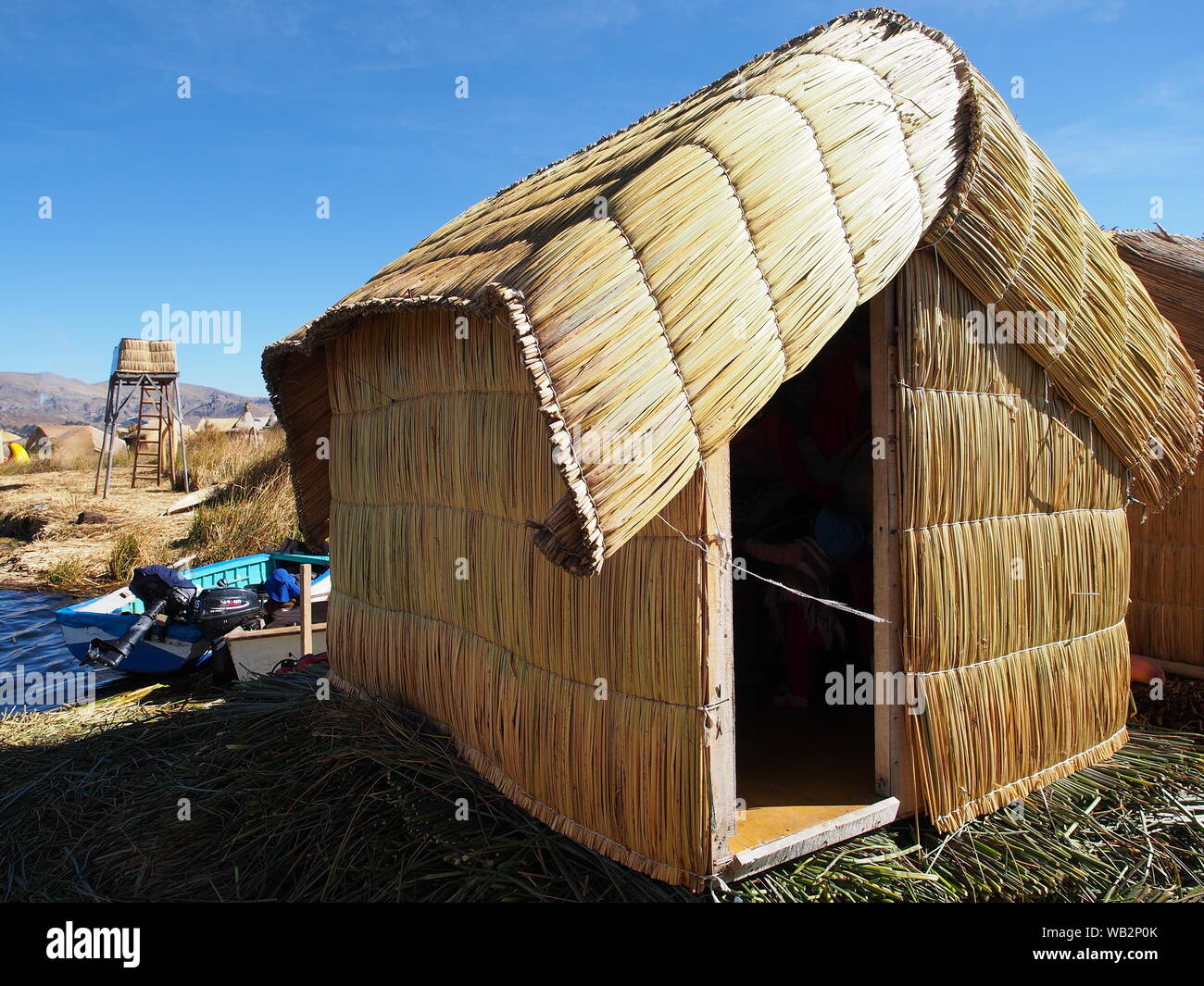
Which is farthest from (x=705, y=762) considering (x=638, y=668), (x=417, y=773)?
(x=417, y=773)

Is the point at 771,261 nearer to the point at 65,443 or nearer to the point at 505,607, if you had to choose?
the point at 505,607

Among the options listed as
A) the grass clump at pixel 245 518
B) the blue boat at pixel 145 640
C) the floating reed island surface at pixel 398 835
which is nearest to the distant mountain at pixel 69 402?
the grass clump at pixel 245 518

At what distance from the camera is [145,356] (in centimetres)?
1961

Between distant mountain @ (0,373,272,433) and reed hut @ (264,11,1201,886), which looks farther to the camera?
distant mountain @ (0,373,272,433)

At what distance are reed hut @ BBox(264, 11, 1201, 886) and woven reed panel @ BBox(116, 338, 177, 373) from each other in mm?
16484

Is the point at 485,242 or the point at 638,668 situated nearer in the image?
the point at 638,668

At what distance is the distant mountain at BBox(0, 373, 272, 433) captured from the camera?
299ft

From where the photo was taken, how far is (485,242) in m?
4.00

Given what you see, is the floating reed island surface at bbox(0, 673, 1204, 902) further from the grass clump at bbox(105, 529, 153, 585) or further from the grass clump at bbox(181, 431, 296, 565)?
the grass clump at bbox(105, 529, 153, 585)

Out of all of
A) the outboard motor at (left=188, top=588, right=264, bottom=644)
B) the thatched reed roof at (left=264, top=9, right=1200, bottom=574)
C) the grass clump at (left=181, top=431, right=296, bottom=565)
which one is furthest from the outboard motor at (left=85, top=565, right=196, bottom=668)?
the thatched reed roof at (left=264, top=9, right=1200, bottom=574)

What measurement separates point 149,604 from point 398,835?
6.07 metres
